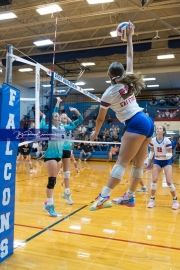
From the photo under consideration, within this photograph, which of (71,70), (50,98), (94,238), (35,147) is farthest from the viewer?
(71,70)

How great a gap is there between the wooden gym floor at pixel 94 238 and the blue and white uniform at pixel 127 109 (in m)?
1.42

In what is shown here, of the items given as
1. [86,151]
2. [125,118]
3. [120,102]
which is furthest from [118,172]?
[86,151]

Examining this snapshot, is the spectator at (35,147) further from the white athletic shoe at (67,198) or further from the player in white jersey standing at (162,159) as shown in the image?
the player in white jersey standing at (162,159)

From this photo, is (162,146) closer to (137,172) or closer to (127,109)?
(137,172)

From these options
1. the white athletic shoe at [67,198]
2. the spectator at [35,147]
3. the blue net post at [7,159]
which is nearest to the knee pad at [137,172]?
the blue net post at [7,159]

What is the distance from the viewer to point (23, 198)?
6023 millimetres

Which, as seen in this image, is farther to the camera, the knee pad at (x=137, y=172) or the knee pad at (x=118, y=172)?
the knee pad at (x=137, y=172)

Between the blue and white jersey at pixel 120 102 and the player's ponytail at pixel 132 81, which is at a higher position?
the player's ponytail at pixel 132 81

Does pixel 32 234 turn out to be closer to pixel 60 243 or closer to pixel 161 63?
pixel 60 243

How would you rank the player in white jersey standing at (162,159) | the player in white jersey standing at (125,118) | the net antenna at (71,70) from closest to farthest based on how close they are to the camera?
the player in white jersey standing at (125,118), the player in white jersey standing at (162,159), the net antenna at (71,70)

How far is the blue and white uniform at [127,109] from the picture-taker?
262 centimetres

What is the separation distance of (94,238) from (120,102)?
195 centimetres

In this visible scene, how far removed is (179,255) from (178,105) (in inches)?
702

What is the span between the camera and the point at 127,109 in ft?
8.86
